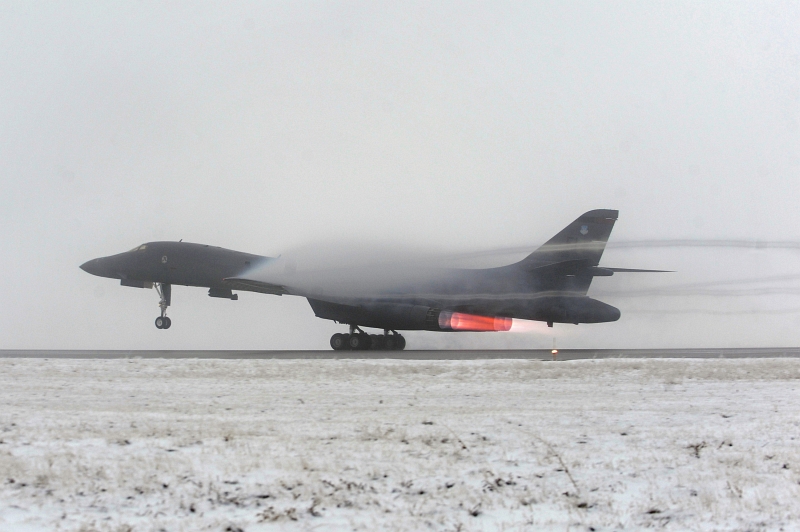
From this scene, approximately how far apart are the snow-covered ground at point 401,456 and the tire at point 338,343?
15.1 meters

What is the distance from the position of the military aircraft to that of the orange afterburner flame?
1.7 inches

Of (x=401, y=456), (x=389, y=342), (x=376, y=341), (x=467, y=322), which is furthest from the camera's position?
(x=389, y=342)

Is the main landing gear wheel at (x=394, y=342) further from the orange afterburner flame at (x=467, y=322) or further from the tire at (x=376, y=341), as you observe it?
the orange afterburner flame at (x=467, y=322)

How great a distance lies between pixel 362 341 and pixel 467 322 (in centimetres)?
486

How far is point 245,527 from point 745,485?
6.00 m

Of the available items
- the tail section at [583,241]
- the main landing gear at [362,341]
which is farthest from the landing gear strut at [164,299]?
the tail section at [583,241]

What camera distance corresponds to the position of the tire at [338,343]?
3338cm

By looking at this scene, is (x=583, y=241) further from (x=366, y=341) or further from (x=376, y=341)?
(x=366, y=341)

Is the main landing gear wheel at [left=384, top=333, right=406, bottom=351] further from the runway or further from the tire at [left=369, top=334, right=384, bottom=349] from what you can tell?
the runway

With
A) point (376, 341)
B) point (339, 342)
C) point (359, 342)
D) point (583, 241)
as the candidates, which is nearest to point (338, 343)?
point (339, 342)

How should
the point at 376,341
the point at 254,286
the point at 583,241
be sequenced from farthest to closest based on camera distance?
the point at 376,341, the point at 254,286, the point at 583,241

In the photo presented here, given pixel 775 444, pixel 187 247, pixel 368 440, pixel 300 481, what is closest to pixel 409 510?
pixel 300 481

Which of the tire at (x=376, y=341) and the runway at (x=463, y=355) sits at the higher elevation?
the tire at (x=376, y=341)

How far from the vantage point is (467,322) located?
32031 millimetres
